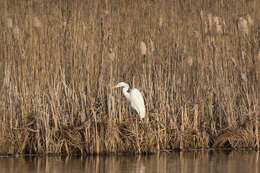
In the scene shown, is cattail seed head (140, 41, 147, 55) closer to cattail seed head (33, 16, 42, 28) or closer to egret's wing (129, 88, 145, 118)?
egret's wing (129, 88, 145, 118)

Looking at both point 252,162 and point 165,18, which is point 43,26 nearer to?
point 165,18

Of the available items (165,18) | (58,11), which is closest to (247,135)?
(165,18)

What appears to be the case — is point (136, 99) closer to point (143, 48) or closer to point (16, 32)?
point (143, 48)

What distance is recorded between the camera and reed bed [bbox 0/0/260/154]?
25.8 feet

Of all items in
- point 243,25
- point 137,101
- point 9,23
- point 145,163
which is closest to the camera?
point 145,163

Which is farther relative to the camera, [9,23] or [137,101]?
[9,23]

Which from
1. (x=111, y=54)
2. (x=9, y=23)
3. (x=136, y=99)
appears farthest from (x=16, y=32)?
(x=136, y=99)

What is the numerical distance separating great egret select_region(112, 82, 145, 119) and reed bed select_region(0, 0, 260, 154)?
154mm

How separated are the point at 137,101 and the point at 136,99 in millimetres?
55

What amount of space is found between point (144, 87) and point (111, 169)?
2.05 meters

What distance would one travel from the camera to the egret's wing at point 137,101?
7.74 meters

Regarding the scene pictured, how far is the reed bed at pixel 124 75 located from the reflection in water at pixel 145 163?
33cm

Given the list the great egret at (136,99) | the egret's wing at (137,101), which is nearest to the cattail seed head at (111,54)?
the great egret at (136,99)

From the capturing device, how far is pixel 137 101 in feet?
25.3
